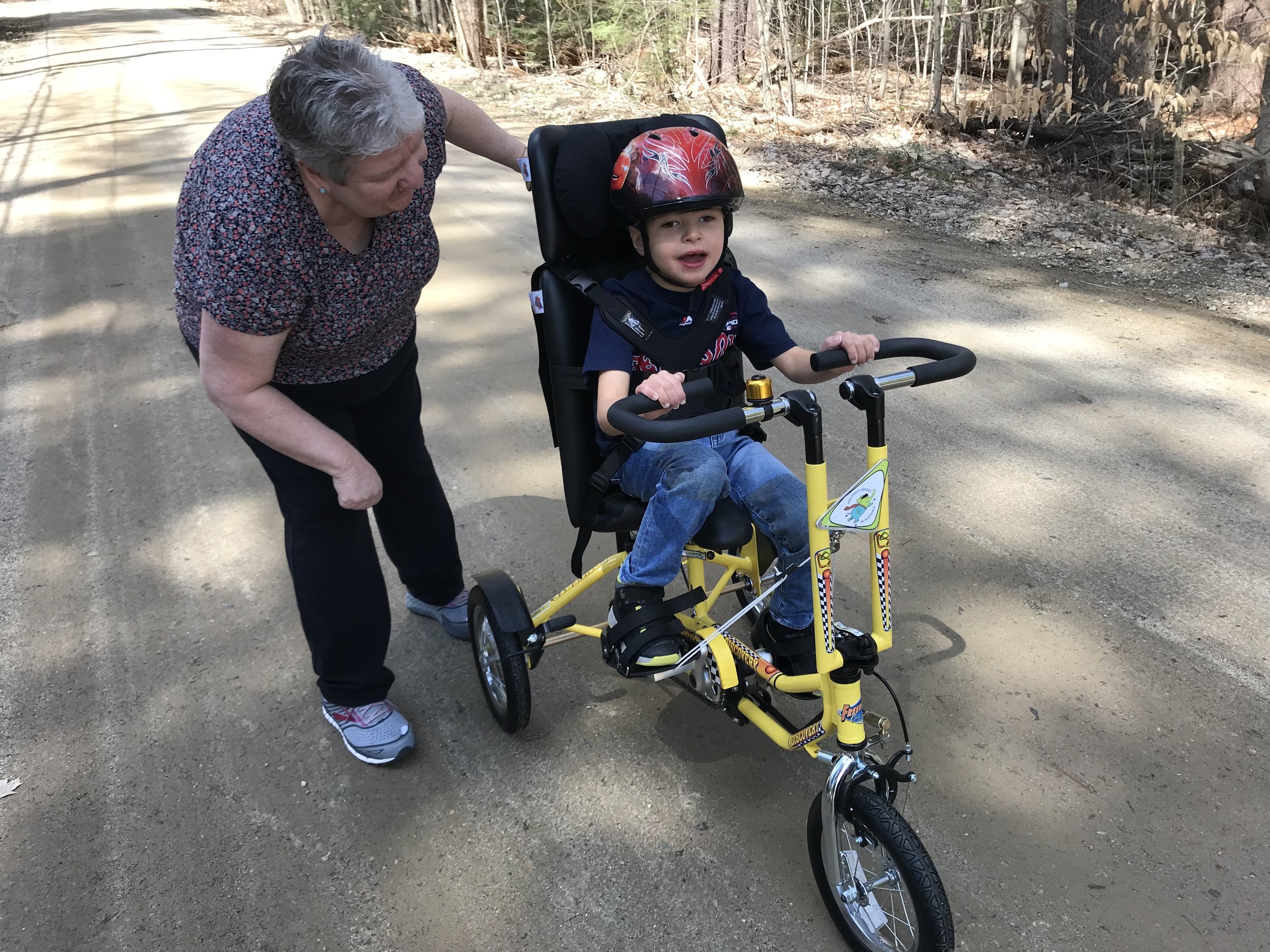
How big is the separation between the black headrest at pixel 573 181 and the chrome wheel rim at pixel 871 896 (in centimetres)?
167

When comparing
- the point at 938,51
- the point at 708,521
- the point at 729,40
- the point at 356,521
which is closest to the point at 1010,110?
the point at 938,51

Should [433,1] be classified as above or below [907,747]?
above

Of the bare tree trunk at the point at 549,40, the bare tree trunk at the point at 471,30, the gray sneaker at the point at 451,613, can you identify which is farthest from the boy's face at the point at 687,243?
the bare tree trunk at the point at 471,30

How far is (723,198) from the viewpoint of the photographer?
8.26 ft

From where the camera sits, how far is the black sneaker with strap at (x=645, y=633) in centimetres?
265

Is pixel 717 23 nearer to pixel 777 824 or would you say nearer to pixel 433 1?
pixel 433 1

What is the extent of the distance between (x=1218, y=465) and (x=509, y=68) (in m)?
14.3

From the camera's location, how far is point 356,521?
2857 mm

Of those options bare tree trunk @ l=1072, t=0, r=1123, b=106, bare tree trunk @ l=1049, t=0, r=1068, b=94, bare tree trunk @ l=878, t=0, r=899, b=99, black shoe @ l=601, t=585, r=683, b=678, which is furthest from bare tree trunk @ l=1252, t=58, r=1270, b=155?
black shoe @ l=601, t=585, r=683, b=678

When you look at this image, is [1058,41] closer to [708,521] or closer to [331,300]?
[708,521]

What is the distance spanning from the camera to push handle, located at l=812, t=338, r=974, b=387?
221 centimetres

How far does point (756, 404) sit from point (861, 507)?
1.08 ft

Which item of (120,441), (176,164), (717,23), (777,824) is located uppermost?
(717,23)

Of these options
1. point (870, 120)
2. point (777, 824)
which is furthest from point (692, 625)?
point (870, 120)
